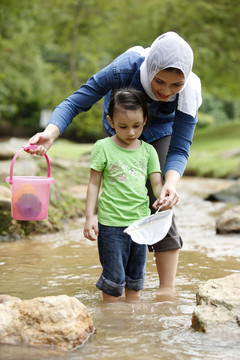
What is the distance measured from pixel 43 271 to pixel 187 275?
115cm

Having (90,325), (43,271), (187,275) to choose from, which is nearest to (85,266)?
(43,271)

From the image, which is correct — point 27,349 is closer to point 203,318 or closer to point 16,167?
point 203,318

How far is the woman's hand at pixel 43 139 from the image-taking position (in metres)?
2.92

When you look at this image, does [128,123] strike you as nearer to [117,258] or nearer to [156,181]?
[156,181]

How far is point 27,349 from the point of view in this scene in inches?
96.7

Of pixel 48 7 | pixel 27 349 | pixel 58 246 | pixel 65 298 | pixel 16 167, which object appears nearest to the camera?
pixel 27 349

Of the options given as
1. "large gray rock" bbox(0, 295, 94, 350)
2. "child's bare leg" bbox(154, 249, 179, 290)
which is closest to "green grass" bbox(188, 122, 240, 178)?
"child's bare leg" bbox(154, 249, 179, 290)

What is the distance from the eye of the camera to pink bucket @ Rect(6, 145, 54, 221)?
323 cm

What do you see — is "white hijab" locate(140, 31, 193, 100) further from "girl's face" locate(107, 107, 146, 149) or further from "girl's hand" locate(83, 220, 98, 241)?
"girl's hand" locate(83, 220, 98, 241)

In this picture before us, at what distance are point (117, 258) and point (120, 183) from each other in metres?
0.46

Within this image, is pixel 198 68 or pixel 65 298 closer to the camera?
pixel 65 298

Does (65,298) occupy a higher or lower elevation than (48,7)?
lower

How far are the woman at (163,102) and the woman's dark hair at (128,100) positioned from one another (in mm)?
103

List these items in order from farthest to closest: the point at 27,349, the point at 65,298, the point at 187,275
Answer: the point at 187,275 < the point at 65,298 < the point at 27,349
